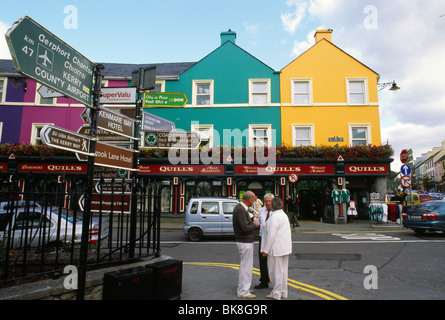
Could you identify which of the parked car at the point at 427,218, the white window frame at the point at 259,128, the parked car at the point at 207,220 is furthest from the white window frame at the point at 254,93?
the parked car at the point at 427,218

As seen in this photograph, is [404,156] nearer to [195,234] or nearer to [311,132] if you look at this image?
→ [311,132]

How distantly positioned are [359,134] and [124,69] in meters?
18.4

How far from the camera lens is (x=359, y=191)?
19.1 meters

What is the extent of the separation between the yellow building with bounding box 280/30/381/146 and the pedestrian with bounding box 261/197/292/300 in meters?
14.2

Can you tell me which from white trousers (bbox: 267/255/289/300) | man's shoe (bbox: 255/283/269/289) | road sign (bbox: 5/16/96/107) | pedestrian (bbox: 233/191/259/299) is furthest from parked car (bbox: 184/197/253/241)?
road sign (bbox: 5/16/96/107)

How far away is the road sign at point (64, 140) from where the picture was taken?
9.88 feet

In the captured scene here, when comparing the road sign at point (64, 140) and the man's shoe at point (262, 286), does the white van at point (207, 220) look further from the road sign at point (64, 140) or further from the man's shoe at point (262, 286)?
the road sign at point (64, 140)

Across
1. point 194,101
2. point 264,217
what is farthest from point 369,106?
point 264,217

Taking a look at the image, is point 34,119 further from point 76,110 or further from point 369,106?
point 369,106

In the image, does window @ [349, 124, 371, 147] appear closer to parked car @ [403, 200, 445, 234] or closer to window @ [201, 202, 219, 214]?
parked car @ [403, 200, 445, 234]

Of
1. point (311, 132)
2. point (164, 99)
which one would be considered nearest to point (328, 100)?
point (311, 132)

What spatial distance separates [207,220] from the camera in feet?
37.7

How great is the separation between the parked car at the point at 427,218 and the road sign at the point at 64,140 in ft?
43.1

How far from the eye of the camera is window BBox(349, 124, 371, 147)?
60.9 feet
